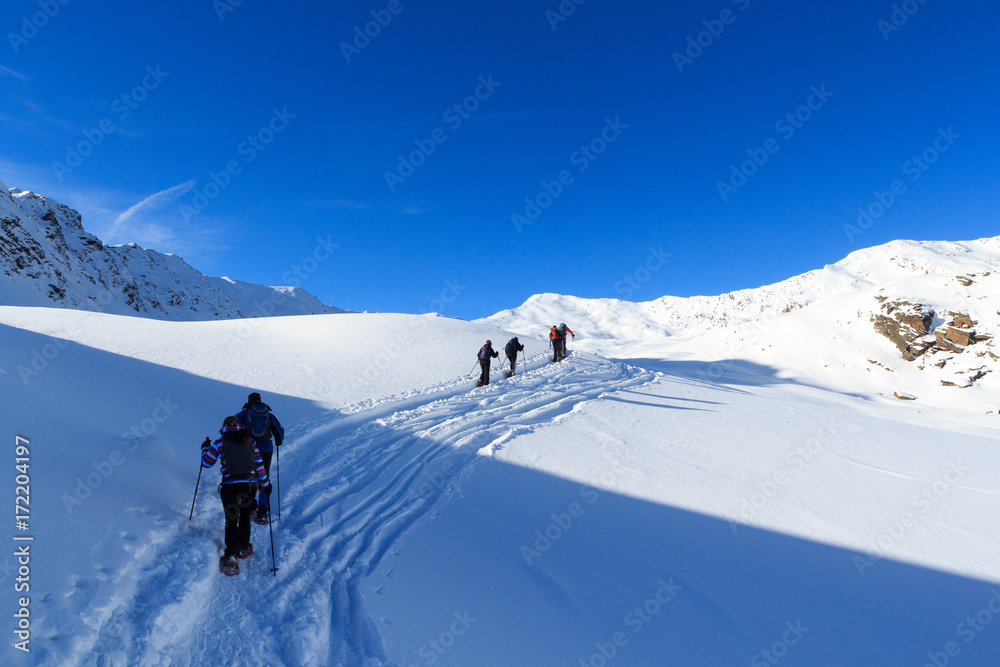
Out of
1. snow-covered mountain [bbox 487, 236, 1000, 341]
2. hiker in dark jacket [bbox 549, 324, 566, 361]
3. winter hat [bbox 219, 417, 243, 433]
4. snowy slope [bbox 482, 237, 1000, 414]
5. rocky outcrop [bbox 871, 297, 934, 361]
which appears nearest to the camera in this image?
winter hat [bbox 219, 417, 243, 433]

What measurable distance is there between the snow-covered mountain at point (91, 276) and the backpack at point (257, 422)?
53.9 m

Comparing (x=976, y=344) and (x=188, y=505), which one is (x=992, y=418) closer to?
(x=976, y=344)

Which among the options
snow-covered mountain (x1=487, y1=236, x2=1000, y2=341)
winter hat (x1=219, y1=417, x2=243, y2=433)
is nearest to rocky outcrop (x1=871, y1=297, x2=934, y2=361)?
winter hat (x1=219, y1=417, x2=243, y2=433)

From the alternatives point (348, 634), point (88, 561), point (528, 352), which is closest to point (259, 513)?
point (88, 561)

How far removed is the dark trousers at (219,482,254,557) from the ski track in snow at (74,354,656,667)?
253 mm

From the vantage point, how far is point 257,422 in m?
5.45

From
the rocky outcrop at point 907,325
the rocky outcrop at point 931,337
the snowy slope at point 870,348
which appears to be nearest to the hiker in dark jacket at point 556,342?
the snowy slope at point 870,348

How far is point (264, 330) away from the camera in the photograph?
1788 centimetres

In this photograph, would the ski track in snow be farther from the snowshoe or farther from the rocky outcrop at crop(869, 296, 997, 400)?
the rocky outcrop at crop(869, 296, 997, 400)

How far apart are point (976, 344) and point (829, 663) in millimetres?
27902

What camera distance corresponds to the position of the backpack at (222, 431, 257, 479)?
4676 mm

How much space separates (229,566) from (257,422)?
1.69 meters

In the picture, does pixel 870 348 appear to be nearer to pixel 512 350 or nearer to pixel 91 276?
pixel 512 350

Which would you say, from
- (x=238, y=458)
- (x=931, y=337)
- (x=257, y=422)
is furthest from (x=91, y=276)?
(x=931, y=337)
